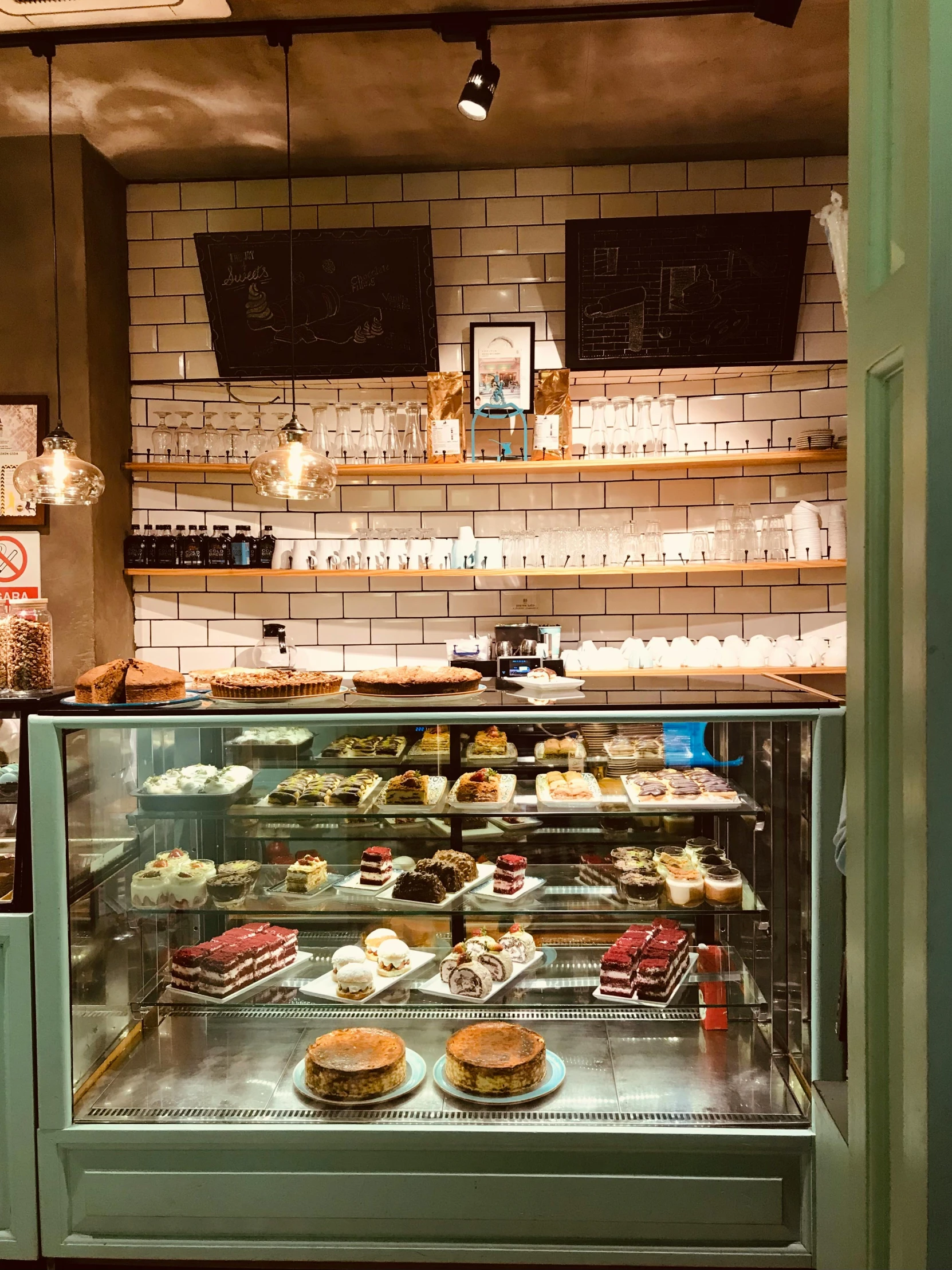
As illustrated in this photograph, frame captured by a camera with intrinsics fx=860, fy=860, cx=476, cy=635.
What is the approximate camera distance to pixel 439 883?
2340 millimetres

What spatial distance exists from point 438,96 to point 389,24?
1.84 ft

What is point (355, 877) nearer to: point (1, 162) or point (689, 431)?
point (689, 431)

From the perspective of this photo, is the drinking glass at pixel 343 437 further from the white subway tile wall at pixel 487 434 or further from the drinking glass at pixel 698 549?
the drinking glass at pixel 698 549

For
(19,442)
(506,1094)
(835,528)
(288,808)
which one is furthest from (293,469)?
(835,528)

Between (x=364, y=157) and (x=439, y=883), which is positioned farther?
(x=364, y=157)

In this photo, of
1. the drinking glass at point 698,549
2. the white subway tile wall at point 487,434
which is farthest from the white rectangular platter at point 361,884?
the drinking glass at point 698,549

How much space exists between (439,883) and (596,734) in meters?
0.59

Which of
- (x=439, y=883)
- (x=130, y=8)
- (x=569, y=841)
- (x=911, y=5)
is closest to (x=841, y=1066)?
(x=569, y=841)

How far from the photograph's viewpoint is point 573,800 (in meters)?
2.33

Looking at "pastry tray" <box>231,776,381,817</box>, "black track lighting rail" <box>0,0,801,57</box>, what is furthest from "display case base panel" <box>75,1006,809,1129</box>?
"black track lighting rail" <box>0,0,801,57</box>

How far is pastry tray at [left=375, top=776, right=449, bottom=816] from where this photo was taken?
236cm

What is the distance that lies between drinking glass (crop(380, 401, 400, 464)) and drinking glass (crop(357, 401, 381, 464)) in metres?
0.04

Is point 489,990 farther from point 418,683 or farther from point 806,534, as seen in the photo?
point 806,534

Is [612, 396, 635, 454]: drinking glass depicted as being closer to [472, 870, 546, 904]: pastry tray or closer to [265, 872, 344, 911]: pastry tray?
[472, 870, 546, 904]: pastry tray
